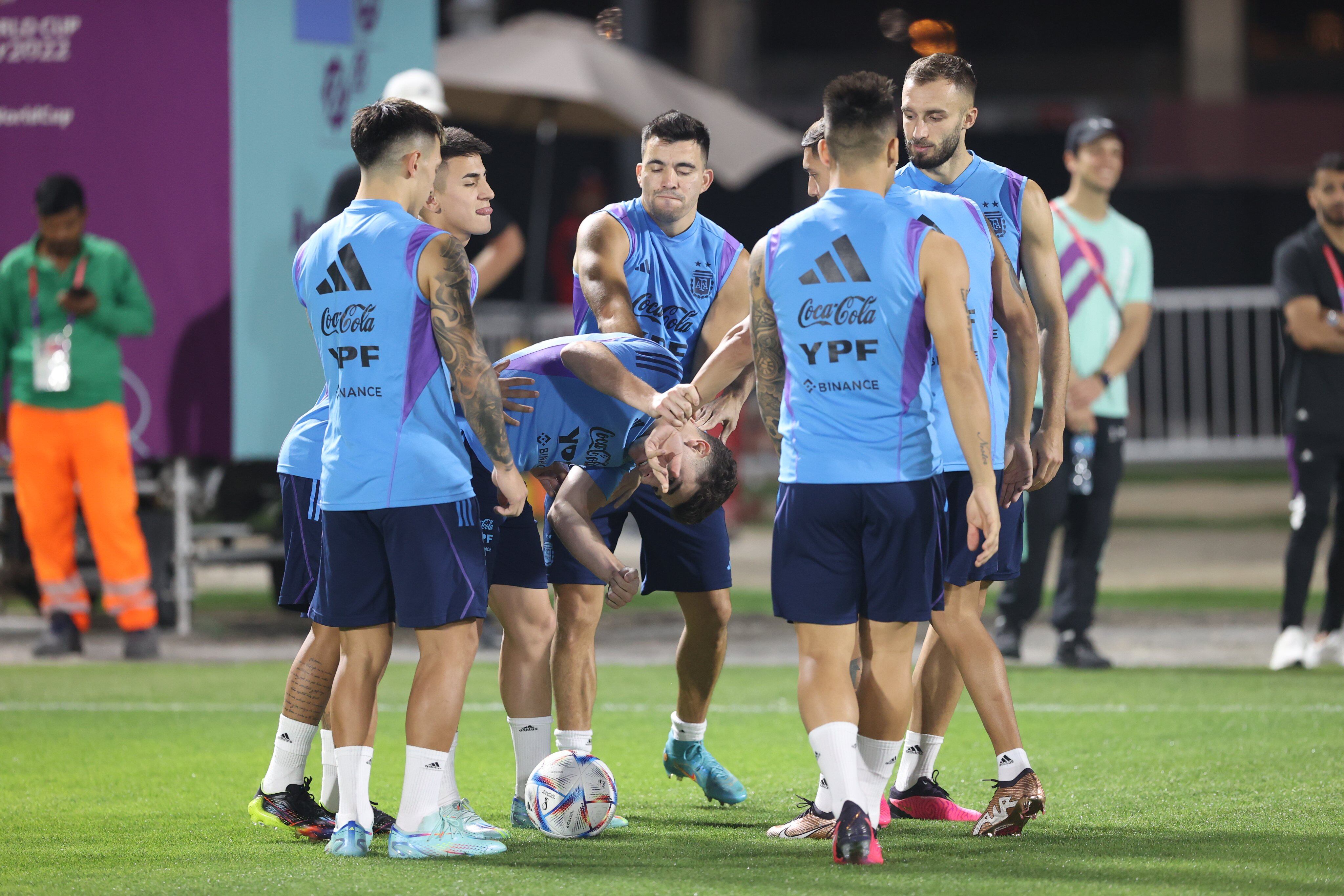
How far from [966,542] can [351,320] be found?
196cm

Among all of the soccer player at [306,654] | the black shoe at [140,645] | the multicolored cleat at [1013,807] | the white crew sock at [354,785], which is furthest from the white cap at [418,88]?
the multicolored cleat at [1013,807]

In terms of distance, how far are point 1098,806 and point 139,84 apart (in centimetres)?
726

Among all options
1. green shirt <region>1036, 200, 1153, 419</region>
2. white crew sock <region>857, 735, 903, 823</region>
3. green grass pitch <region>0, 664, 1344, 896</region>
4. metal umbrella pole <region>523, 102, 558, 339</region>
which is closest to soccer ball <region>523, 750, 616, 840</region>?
green grass pitch <region>0, 664, 1344, 896</region>

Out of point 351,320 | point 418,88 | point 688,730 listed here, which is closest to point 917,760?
point 688,730

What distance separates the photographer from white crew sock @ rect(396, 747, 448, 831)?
482cm

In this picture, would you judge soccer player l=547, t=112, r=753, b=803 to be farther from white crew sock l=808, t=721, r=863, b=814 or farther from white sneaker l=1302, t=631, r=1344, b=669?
white sneaker l=1302, t=631, r=1344, b=669

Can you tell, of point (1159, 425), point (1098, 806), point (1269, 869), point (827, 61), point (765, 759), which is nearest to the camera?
point (1269, 869)

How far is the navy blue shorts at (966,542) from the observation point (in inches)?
205

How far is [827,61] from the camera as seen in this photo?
29.9 meters

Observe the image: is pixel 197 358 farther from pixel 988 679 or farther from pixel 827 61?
pixel 827 61

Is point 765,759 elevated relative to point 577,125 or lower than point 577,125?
lower

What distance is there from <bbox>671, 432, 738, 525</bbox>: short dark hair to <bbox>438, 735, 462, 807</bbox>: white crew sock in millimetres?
1064

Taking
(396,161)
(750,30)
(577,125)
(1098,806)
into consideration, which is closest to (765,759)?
(1098,806)

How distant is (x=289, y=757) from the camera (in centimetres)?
538
